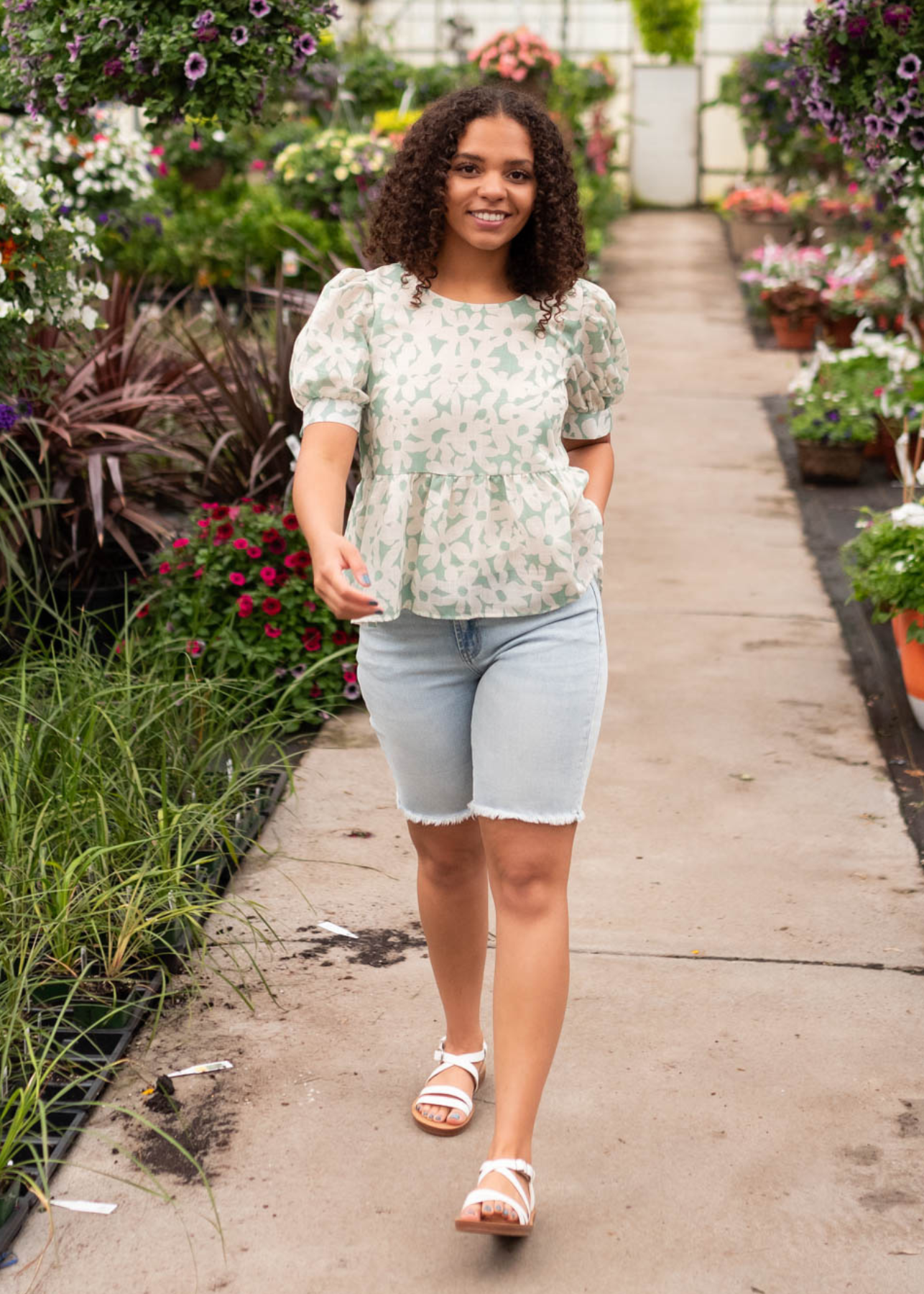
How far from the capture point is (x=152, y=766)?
3287 millimetres

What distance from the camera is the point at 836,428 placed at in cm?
651

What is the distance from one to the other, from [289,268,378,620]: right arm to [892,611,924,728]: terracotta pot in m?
2.26

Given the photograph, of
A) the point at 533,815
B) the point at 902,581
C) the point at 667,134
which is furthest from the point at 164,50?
the point at 667,134

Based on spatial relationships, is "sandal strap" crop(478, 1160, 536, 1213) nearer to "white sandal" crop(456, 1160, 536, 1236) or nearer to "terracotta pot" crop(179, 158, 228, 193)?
"white sandal" crop(456, 1160, 536, 1236)

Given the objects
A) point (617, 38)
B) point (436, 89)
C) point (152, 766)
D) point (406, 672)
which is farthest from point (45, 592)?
point (617, 38)

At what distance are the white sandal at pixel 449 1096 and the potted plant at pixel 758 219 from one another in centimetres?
1178

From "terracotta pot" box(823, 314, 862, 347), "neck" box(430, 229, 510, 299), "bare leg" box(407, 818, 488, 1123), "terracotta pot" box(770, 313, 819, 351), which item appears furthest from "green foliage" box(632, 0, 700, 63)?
"bare leg" box(407, 818, 488, 1123)

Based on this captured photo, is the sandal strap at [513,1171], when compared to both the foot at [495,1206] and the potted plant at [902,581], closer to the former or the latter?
the foot at [495,1206]

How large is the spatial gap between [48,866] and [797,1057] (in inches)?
56.8

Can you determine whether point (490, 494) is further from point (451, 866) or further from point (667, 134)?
point (667, 134)

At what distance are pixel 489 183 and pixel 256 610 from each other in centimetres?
228

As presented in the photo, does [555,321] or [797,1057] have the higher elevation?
[555,321]

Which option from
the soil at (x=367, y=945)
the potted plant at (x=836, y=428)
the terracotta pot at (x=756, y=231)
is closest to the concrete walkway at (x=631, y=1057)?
the soil at (x=367, y=945)

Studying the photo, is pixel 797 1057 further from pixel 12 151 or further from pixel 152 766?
pixel 12 151
